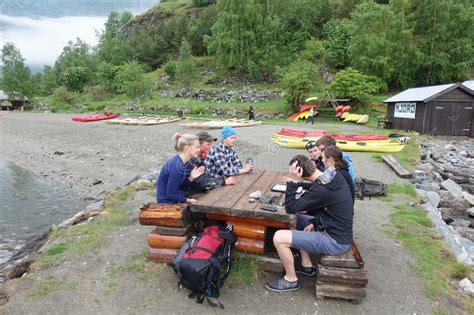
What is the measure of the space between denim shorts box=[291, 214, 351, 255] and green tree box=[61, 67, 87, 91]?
215 feet

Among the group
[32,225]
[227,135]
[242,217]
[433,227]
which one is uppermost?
[227,135]

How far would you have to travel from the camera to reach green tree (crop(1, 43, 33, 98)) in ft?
194

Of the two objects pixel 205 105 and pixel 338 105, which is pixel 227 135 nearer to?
pixel 338 105

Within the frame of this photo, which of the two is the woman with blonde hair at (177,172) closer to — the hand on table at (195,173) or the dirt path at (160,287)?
the hand on table at (195,173)

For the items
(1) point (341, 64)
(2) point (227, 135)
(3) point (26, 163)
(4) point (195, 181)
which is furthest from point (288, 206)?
(1) point (341, 64)

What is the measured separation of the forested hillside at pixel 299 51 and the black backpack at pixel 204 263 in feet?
89.9

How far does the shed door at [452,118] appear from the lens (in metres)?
20.0

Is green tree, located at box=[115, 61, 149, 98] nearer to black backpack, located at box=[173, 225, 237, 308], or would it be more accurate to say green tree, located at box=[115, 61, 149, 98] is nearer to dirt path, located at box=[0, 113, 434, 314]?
dirt path, located at box=[0, 113, 434, 314]

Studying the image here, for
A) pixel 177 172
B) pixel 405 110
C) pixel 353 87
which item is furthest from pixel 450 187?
pixel 353 87

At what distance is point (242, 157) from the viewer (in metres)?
13.7

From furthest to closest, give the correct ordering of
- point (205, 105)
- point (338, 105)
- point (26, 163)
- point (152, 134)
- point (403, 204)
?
point (205, 105)
point (338, 105)
point (152, 134)
point (26, 163)
point (403, 204)

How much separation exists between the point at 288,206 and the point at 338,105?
91.3 feet

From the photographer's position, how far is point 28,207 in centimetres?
978

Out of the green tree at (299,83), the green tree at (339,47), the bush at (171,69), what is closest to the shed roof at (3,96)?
the bush at (171,69)
